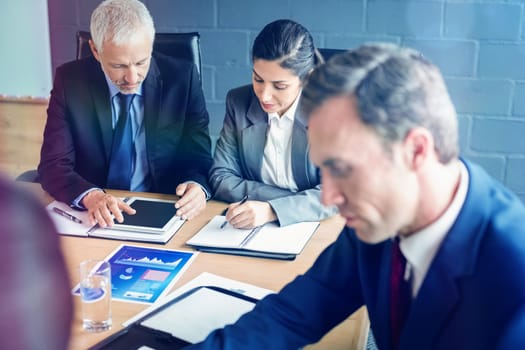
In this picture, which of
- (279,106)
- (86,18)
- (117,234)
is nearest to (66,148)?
(117,234)

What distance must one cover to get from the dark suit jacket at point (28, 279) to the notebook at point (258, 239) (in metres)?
1.18

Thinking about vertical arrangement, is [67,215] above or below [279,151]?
below

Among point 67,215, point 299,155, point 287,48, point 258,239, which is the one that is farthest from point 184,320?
point 287,48

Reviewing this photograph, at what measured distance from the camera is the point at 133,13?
6.23ft

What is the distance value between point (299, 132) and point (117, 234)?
2.16 feet

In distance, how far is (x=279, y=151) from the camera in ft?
6.31

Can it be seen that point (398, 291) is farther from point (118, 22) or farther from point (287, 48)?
point (118, 22)

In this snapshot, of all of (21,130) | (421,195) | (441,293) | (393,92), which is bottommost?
(21,130)

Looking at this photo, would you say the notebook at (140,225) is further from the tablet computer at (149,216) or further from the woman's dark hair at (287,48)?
the woman's dark hair at (287,48)

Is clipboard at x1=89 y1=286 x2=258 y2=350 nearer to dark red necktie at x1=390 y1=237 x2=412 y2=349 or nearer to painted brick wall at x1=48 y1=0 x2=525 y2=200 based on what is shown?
dark red necktie at x1=390 y1=237 x2=412 y2=349

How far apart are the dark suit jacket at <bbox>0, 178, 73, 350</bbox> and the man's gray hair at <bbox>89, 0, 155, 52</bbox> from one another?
5.64 feet

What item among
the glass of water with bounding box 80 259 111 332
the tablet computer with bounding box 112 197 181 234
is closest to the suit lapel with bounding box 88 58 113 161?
the tablet computer with bounding box 112 197 181 234

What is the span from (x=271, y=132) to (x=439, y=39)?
954 millimetres

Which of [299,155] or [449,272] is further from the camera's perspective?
[299,155]
